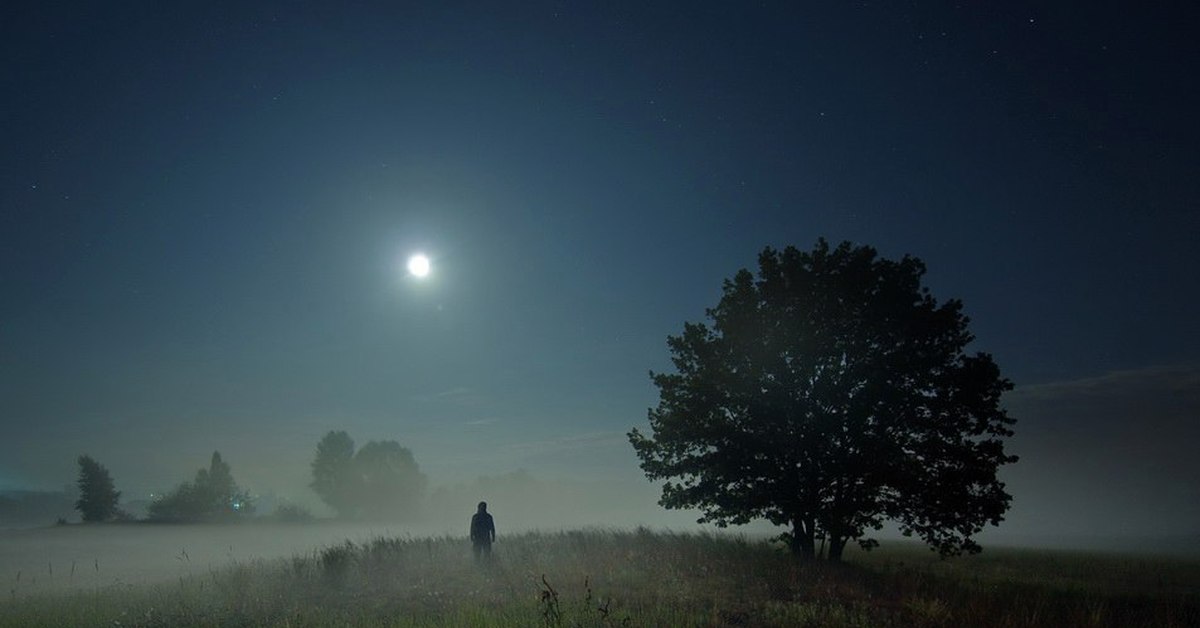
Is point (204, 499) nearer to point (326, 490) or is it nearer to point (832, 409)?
point (326, 490)

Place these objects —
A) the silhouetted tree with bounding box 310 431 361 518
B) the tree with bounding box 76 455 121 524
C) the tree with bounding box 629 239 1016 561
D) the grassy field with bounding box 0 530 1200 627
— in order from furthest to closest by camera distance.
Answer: the silhouetted tree with bounding box 310 431 361 518
the tree with bounding box 76 455 121 524
the tree with bounding box 629 239 1016 561
the grassy field with bounding box 0 530 1200 627

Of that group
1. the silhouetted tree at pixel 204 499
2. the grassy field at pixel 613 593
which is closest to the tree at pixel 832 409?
the grassy field at pixel 613 593

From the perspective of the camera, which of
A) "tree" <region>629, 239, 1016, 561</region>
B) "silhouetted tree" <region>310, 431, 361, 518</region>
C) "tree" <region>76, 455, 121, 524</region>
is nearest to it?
"tree" <region>629, 239, 1016, 561</region>

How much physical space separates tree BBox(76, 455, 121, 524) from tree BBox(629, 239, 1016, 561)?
224 feet

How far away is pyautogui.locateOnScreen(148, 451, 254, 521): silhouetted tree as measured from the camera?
6581 centimetres

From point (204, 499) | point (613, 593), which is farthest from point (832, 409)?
point (204, 499)

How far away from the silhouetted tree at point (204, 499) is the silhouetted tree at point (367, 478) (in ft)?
34.4

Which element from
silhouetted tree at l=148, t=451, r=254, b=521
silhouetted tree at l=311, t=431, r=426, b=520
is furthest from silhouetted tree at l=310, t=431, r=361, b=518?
silhouetted tree at l=148, t=451, r=254, b=521

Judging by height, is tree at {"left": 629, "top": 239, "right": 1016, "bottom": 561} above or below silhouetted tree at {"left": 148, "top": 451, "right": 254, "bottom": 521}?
above

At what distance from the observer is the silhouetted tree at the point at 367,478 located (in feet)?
254

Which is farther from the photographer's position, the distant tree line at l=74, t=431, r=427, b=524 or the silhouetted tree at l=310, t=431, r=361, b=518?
the silhouetted tree at l=310, t=431, r=361, b=518

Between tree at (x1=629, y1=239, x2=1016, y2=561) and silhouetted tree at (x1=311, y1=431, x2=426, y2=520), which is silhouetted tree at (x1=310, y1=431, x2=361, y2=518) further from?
tree at (x1=629, y1=239, x2=1016, y2=561)

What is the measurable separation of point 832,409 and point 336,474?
74633mm

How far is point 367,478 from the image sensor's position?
262 ft
